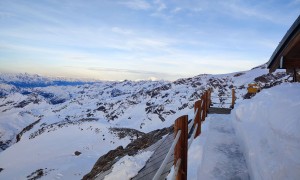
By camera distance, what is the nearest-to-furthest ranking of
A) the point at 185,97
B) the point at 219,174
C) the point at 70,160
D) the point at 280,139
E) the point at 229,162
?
the point at 280,139
the point at 219,174
the point at 229,162
the point at 70,160
the point at 185,97

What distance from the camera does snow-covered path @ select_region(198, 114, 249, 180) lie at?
5937 mm

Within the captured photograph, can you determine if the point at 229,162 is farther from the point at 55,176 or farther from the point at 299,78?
the point at 55,176

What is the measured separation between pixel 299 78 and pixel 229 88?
3637cm

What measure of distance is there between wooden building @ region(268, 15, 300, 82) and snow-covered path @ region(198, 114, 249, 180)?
3557 mm

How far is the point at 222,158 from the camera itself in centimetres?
693

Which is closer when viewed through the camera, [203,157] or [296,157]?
[296,157]

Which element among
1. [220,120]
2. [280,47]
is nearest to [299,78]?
[280,47]

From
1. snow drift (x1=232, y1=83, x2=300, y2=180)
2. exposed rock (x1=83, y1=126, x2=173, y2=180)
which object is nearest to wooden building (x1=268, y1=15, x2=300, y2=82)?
snow drift (x1=232, y1=83, x2=300, y2=180)

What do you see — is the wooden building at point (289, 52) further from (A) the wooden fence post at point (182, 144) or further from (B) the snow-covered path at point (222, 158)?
(A) the wooden fence post at point (182, 144)

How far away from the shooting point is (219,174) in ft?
19.4

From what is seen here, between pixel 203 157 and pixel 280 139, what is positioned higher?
pixel 280 139

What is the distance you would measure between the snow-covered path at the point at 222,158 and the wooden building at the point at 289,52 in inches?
140

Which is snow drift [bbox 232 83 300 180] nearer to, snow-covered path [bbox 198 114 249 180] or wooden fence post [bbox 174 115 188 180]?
snow-covered path [bbox 198 114 249 180]

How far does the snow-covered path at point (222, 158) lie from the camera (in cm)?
594
